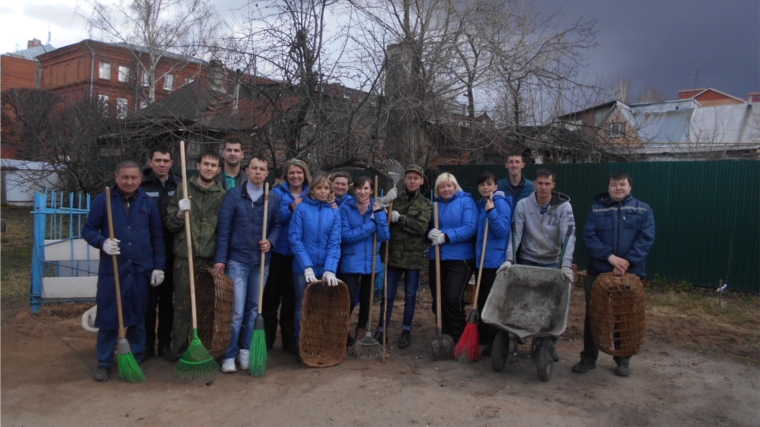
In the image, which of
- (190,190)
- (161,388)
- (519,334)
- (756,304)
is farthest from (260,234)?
(756,304)

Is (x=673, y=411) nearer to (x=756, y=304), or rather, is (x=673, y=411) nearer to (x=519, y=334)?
(x=519, y=334)

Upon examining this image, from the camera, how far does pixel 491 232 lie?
4.98m

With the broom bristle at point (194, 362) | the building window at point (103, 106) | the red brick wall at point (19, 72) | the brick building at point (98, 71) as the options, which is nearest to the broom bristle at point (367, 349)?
the broom bristle at point (194, 362)

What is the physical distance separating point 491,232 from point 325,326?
5.74 ft

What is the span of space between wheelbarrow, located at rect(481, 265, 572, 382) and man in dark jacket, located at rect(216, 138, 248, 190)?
2.61m

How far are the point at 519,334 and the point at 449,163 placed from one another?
21.2 feet

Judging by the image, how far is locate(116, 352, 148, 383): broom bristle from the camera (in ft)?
13.7

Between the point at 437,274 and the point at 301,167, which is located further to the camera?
the point at 437,274

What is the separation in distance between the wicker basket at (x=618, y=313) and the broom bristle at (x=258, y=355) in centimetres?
274

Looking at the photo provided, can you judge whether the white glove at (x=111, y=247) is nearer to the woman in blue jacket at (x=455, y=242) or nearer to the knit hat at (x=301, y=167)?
the knit hat at (x=301, y=167)

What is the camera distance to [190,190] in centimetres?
458

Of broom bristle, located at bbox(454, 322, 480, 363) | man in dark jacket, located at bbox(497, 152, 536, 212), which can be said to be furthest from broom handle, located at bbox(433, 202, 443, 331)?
man in dark jacket, located at bbox(497, 152, 536, 212)

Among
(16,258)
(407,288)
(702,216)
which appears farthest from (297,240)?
(16,258)

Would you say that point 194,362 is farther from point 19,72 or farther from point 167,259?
point 19,72
